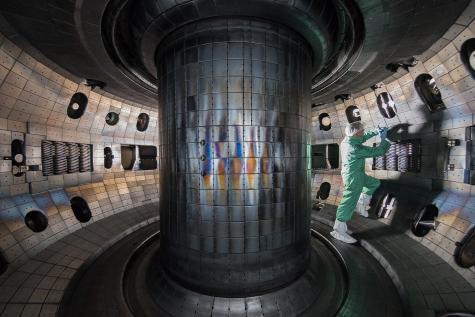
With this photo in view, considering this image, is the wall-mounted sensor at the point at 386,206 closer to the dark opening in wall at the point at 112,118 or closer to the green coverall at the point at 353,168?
the green coverall at the point at 353,168

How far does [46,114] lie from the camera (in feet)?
20.2

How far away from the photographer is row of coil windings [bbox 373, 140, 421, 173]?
623 cm

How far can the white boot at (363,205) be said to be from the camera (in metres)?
6.92

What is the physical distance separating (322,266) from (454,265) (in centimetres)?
252

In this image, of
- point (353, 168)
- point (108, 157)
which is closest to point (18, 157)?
point (108, 157)

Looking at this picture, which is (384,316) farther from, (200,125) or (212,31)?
(212,31)

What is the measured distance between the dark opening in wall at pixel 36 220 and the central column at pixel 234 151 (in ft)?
13.4

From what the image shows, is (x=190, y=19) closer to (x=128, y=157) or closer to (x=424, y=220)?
(x=424, y=220)

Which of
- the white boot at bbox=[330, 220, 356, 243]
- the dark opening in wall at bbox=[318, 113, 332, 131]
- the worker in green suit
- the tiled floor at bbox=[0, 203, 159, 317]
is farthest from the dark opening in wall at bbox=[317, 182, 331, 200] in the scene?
the tiled floor at bbox=[0, 203, 159, 317]

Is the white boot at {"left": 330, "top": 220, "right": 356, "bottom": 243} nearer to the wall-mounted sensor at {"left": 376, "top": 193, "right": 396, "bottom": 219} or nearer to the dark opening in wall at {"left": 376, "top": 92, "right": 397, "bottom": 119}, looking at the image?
the wall-mounted sensor at {"left": 376, "top": 193, "right": 396, "bottom": 219}

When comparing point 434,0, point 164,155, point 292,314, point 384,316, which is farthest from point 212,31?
point 384,316

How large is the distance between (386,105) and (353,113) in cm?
149

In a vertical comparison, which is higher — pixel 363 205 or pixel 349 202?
pixel 349 202

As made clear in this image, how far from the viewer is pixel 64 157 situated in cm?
682
